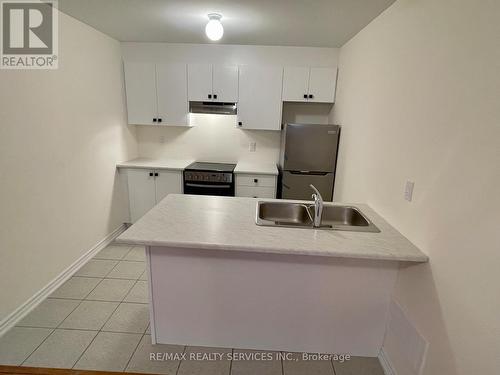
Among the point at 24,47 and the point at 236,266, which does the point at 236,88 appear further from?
the point at 236,266

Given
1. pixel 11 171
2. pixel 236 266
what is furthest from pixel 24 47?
pixel 236 266

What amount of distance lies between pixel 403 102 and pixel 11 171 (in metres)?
2.70

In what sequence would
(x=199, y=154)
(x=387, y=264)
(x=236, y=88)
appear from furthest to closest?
(x=199, y=154) → (x=236, y=88) → (x=387, y=264)

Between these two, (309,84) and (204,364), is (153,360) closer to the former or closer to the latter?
(204,364)

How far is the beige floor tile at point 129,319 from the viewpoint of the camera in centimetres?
193

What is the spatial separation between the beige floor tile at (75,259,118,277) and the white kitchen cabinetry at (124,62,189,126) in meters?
1.75

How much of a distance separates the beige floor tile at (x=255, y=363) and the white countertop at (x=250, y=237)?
88cm

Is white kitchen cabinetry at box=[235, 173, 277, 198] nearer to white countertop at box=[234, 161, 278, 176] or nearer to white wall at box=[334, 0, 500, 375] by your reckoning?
white countertop at box=[234, 161, 278, 176]

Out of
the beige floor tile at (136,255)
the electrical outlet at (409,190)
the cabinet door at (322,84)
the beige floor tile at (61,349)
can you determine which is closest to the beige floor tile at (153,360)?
the beige floor tile at (61,349)

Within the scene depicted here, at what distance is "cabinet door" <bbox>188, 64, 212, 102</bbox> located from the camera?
10.5ft

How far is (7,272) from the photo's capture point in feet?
6.17

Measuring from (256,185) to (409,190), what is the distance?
6.42 ft

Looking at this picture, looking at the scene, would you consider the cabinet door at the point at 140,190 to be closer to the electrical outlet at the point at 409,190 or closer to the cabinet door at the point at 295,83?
the cabinet door at the point at 295,83

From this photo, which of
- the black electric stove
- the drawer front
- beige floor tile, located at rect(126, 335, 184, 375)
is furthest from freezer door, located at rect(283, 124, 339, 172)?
beige floor tile, located at rect(126, 335, 184, 375)
